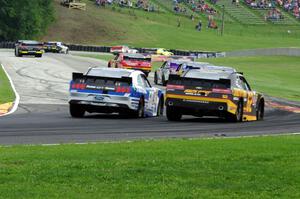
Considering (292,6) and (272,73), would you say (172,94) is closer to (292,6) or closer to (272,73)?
(272,73)

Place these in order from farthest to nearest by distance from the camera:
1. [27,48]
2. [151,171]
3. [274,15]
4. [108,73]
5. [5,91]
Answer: [274,15] → [27,48] → [5,91] → [108,73] → [151,171]

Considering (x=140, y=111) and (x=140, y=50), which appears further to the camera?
(x=140, y=50)

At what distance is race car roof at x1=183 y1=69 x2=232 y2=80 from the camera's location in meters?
21.6

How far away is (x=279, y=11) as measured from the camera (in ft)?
355

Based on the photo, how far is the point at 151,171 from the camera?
31.6 feet

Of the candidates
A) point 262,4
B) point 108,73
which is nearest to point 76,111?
point 108,73

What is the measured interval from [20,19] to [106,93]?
8031 cm

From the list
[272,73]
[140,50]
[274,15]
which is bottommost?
[140,50]

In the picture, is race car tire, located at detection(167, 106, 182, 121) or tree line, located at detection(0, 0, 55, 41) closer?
race car tire, located at detection(167, 106, 182, 121)

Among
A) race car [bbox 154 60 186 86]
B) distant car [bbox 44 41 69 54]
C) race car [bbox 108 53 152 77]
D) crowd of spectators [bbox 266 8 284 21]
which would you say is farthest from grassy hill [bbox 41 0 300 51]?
race car [bbox 154 60 186 86]

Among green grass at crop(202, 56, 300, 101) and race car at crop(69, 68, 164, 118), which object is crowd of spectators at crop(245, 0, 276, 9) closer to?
green grass at crop(202, 56, 300, 101)

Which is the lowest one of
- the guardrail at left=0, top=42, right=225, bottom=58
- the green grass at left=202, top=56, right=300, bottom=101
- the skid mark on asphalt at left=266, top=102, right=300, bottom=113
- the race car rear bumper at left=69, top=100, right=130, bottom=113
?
the guardrail at left=0, top=42, right=225, bottom=58

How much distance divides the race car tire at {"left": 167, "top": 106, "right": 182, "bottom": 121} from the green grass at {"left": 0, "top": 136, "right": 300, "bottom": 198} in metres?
8.75

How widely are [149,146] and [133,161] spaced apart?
225cm
